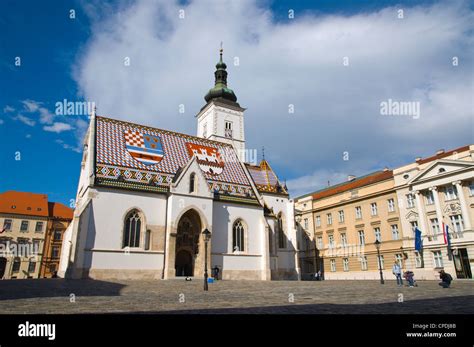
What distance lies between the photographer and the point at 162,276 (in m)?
27.7

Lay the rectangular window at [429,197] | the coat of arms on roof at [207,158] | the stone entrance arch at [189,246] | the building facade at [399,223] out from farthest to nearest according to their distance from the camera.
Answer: the rectangular window at [429,197], the coat of arms on roof at [207,158], the building facade at [399,223], the stone entrance arch at [189,246]

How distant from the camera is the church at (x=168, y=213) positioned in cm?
2644

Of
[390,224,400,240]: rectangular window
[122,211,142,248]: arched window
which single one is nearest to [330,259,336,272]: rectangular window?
[390,224,400,240]: rectangular window

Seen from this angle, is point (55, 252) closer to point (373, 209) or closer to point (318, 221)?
point (318, 221)

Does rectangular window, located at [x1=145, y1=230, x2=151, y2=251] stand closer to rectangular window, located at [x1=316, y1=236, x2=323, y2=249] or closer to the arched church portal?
the arched church portal

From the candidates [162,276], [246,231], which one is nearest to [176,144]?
[246,231]

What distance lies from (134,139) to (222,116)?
962 inches

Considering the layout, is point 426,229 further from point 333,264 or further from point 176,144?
point 176,144

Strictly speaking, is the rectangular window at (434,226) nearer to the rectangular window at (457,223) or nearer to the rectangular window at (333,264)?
the rectangular window at (457,223)

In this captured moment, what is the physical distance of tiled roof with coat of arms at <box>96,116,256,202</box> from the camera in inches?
1142

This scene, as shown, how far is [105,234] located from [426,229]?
32.0m

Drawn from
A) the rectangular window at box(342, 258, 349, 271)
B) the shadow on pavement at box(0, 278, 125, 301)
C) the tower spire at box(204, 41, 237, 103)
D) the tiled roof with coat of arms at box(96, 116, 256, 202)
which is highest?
the tower spire at box(204, 41, 237, 103)

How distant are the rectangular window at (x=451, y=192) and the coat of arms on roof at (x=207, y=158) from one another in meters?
23.7

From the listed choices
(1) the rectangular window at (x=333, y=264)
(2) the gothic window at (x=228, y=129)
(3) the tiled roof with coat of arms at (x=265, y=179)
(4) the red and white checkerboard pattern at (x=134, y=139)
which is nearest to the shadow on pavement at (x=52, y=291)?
(4) the red and white checkerboard pattern at (x=134, y=139)
